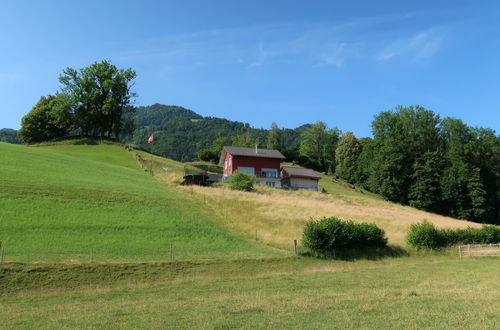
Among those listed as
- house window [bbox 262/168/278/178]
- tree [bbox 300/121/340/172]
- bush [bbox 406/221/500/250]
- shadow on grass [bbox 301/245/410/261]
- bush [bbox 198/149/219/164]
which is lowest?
shadow on grass [bbox 301/245/410/261]

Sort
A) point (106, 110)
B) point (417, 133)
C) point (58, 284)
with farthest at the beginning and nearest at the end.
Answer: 1. point (106, 110)
2. point (417, 133)
3. point (58, 284)

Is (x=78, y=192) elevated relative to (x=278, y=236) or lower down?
elevated

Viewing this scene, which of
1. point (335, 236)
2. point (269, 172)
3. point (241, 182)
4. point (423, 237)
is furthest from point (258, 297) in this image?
point (269, 172)

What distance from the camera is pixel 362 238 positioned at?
28.8 meters

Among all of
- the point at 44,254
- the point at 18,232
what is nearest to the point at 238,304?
the point at 44,254

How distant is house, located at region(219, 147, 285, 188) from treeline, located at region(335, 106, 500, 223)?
2022cm

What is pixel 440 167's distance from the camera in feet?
227

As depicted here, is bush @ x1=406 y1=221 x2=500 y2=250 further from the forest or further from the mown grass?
the forest

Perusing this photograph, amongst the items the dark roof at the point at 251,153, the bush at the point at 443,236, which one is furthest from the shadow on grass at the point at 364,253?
the dark roof at the point at 251,153

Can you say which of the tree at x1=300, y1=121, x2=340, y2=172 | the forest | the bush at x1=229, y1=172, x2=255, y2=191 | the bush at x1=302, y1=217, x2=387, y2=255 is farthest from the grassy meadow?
the tree at x1=300, y1=121, x2=340, y2=172

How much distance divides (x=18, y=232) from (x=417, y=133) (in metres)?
71.4

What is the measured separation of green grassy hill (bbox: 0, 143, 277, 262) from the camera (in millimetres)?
22812

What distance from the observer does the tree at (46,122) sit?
83.1 metres

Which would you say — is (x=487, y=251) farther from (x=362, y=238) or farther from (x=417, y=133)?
(x=417, y=133)
